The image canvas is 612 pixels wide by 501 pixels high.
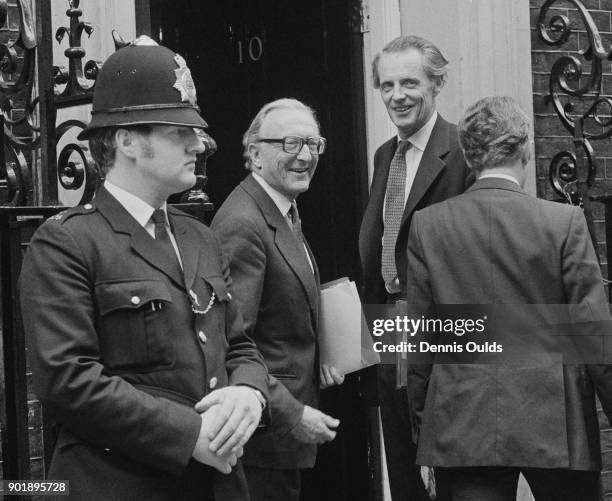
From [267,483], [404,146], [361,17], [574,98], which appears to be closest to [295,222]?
[404,146]

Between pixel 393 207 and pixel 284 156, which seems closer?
pixel 284 156

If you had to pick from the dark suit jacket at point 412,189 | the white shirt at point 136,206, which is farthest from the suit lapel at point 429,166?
the white shirt at point 136,206

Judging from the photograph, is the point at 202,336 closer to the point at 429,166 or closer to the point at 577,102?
the point at 429,166

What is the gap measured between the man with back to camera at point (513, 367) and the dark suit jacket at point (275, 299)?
17.0 inches

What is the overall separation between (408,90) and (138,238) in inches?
74.9

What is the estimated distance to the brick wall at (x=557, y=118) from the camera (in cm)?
608

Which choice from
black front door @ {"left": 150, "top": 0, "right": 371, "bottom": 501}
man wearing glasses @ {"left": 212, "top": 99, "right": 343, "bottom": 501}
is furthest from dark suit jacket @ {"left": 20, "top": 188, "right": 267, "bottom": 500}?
black front door @ {"left": 150, "top": 0, "right": 371, "bottom": 501}

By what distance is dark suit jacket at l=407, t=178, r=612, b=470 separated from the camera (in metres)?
3.76

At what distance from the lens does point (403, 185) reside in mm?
4672

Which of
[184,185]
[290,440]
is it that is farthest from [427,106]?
[184,185]

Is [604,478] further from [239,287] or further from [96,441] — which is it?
[96,441]

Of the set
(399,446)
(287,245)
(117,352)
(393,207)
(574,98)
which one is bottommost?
(399,446)

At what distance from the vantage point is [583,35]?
620cm

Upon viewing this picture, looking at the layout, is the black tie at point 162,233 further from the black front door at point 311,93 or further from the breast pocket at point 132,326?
the black front door at point 311,93
